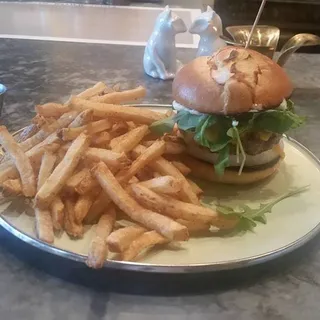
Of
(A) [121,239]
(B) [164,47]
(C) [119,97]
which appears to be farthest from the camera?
(B) [164,47]

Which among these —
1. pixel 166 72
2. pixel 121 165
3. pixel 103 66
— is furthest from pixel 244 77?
pixel 103 66

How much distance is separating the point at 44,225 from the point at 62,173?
4.6 inches

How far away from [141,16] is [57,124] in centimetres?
249

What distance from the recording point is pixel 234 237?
49.1 inches

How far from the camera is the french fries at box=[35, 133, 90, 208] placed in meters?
1.18

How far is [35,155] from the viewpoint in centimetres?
131

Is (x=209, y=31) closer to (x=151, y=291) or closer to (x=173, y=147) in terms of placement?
(x=173, y=147)

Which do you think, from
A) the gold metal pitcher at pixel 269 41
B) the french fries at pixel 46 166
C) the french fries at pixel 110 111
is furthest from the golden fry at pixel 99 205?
the gold metal pitcher at pixel 269 41

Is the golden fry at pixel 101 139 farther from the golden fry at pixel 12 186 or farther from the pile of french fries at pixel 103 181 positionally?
the golden fry at pixel 12 186

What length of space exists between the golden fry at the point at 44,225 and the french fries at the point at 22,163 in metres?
0.07

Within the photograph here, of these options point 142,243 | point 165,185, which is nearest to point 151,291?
point 142,243

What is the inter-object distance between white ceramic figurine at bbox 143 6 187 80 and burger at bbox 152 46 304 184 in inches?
34.6

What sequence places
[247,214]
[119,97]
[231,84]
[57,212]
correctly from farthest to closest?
[119,97] < [231,84] < [247,214] < [57,212]

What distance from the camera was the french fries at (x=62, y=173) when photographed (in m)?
1.18
